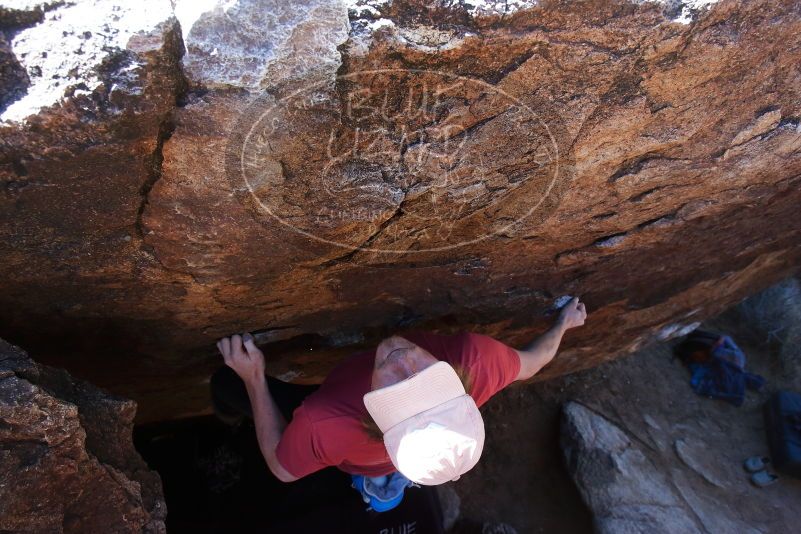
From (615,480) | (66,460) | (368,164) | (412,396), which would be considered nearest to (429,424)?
(412,396)

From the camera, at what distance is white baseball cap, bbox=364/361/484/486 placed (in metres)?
→ 1.14

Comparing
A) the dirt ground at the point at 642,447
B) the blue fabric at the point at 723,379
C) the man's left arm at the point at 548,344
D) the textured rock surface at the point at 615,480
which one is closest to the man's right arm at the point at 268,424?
the man's left arm at the point at 548,344

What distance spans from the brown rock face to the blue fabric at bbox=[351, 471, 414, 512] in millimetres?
446

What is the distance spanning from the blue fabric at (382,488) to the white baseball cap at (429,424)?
46 centimetres

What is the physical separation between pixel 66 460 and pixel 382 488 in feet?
2.58

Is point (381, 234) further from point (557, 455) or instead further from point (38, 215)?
point (557, 455)

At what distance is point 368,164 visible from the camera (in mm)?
1102

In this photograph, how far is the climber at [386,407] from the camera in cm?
116

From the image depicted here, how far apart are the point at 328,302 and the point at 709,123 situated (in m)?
0.97

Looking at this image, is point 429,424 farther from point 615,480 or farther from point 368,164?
point 615,480

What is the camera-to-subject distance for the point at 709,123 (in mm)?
1226

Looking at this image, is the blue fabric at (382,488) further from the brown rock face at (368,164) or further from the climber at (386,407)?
the brown rock face at (368,164)

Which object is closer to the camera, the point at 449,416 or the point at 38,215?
the point at 38,215

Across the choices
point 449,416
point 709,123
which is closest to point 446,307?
point 449,416
